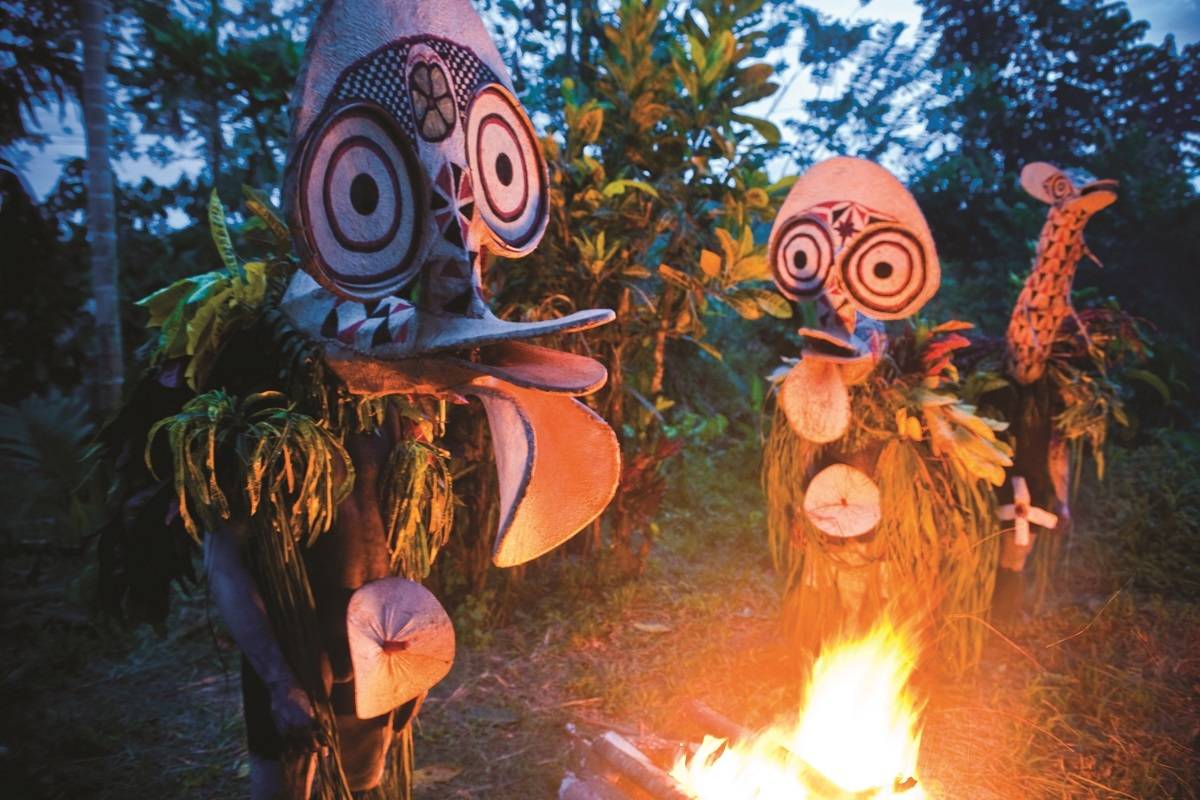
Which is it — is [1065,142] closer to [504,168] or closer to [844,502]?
[844,502]

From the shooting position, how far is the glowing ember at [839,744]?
1.72m

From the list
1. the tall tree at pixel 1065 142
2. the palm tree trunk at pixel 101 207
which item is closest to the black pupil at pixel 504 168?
the palm tree trunk at pixel 101 207

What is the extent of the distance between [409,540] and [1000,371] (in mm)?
2629

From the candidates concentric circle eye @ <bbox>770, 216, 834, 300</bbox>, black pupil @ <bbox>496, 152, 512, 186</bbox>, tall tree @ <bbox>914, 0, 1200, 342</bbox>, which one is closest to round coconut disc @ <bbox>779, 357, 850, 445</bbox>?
concentric circle eye @ <bbox>770, 216, 834, 300</bbox>

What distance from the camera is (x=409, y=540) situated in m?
1.47

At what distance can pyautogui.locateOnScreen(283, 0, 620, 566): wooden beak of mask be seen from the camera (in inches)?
39.7

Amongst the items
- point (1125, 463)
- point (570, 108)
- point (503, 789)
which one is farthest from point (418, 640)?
point (1125, 463)

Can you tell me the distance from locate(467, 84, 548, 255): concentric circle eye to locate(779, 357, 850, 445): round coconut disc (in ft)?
3.62

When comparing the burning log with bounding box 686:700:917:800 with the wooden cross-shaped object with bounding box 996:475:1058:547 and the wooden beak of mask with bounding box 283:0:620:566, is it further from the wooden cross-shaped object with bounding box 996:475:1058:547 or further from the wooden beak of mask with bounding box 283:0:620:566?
the wooden cross-shaped object with bounding box 996:475:1058:547

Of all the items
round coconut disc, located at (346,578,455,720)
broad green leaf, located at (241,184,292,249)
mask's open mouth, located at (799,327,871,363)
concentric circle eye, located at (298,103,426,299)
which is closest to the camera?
concentric circle eye, located at (298,103,426,299)

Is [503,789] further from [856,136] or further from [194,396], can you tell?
[856,136]

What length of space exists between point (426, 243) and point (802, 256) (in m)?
1.41

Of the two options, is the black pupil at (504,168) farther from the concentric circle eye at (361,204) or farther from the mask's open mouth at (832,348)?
the mask's open mouth at (832,348)

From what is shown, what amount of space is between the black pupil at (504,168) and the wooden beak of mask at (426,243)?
4 centimetres
